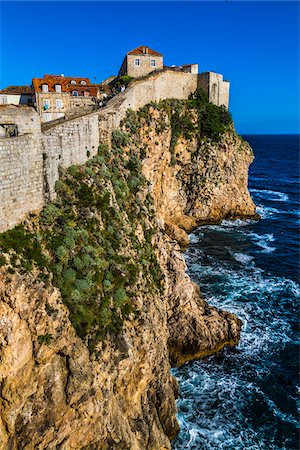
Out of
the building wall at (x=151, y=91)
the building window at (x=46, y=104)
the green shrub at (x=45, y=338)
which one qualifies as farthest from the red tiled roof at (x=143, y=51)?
the green shrub at (x=45, y=338)

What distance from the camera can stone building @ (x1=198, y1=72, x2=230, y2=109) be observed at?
48281mm

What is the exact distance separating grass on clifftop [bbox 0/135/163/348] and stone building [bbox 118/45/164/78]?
2449 centimetres

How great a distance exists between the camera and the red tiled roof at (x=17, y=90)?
39.4 metres

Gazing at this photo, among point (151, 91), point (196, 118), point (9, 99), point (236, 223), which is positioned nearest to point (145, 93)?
point (151, 91)

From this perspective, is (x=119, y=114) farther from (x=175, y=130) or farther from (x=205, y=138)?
(x=205, y=138)

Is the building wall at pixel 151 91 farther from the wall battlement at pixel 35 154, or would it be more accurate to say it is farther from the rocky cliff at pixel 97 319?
the wall battlement at pixel 35 154

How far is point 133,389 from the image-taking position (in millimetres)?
17453

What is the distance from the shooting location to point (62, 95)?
121 ft

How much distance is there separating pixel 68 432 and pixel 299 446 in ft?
42.4

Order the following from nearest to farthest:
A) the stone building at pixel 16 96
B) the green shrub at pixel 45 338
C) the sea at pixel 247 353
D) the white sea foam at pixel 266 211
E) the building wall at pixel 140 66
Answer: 1. the green shrub at pixel 45 338
2. the sea at pixel 247 353
3. the stone building at pixel 16 96
4. the building wall at pixel 140 66
5. the white sea foam at pixel 266 211

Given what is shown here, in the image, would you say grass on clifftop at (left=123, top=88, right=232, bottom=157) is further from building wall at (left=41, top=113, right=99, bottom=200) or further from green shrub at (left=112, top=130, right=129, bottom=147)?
building wall at (left=41, top=113, right=99, bottom=200)

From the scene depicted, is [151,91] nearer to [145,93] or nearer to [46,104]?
[145,93]

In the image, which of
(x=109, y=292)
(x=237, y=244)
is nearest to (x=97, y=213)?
(x=109, y=292)

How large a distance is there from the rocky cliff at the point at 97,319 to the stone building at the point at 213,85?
24496 millimetres
